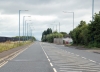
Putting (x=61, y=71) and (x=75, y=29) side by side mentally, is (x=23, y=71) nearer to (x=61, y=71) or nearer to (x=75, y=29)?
(x=61, y=71)

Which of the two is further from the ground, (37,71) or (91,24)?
(91,24)

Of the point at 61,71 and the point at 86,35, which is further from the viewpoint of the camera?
the point at 86,35

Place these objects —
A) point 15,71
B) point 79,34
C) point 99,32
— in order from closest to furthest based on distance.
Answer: point 15,71 < point 99,32 < point 79,34

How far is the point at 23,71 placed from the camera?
1662 centimetres

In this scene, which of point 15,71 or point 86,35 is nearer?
point 15,71

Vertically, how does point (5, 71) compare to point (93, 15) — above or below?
below

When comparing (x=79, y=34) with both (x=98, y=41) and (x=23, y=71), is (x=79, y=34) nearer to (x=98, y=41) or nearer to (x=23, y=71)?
(x=98, y=41)

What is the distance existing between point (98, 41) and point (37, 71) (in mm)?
46172

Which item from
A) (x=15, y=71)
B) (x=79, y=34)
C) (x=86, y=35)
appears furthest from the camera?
(x=79, y=34)

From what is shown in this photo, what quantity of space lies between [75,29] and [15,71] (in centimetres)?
6528

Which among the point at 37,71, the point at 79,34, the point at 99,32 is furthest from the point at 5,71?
the point at 79,34

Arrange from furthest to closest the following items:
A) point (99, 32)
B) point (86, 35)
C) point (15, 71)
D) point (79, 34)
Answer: point (79, 34) < point (86, 35) < point (99, 32) < point (15, 71)

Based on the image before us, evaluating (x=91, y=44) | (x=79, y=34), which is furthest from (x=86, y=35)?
(x=79, y=34)

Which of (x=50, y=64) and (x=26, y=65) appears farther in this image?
(x=50, y=64)
